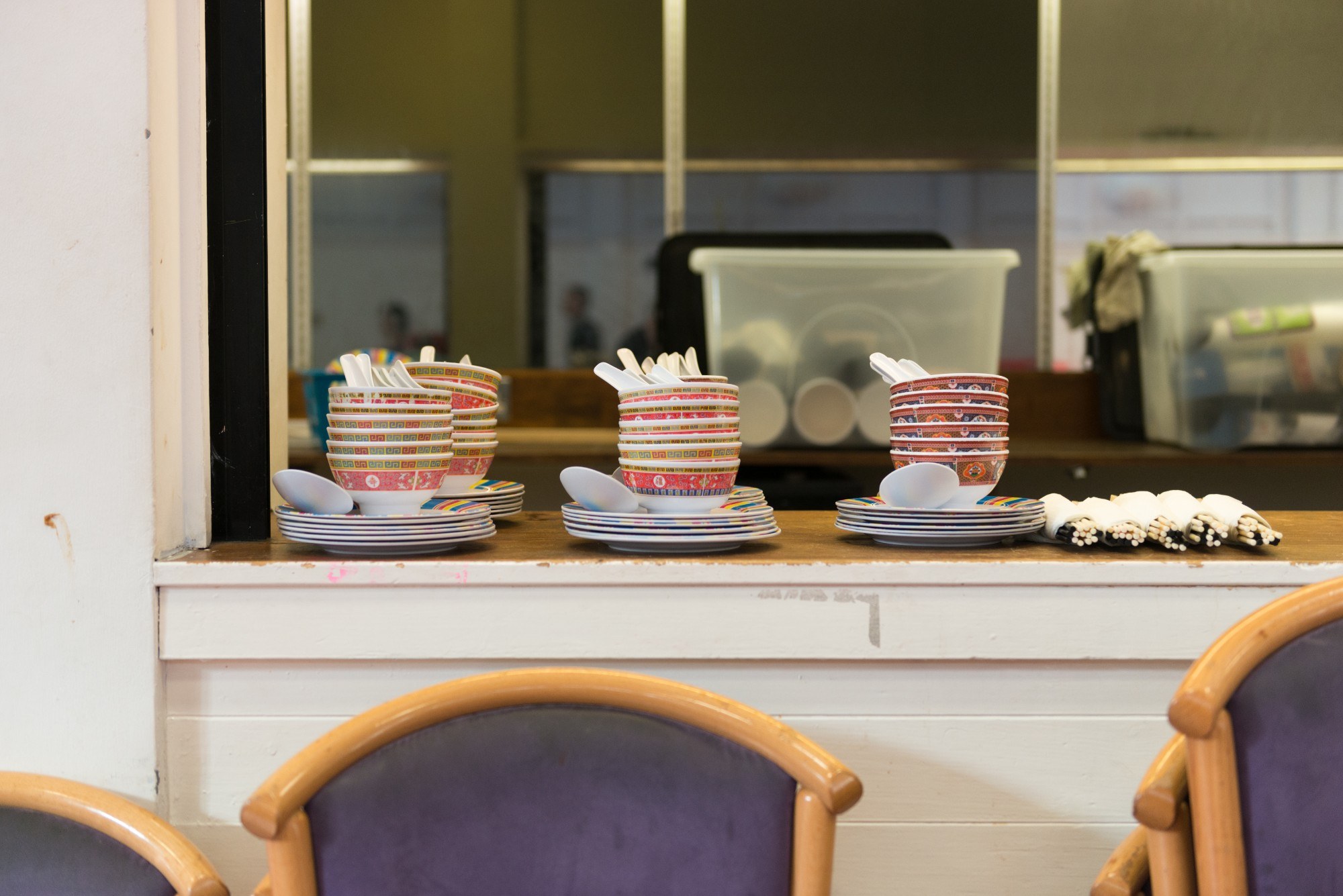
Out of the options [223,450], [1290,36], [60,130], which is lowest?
[223,450]

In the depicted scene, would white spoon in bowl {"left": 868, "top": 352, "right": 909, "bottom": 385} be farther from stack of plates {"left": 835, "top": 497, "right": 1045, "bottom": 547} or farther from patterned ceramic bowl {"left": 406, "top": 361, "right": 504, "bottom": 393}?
patterned ceramic bowl {"left": 406, "top": 361, "right": 504, "bottom": 393}

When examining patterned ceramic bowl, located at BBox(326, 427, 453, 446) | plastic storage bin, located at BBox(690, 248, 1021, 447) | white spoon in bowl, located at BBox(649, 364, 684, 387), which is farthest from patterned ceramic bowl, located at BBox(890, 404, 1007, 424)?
plastic storage bin, located at BBox(690, 248, 1021, 447)

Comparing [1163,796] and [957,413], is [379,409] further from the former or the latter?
[1163,796]

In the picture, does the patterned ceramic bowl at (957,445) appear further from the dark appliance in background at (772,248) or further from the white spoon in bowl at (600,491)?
the dark appliance in background at (772,248)

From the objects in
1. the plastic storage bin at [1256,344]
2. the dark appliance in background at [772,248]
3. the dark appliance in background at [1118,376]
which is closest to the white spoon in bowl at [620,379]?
the dark appliance in background at [772,248]

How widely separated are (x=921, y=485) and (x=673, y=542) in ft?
0.80

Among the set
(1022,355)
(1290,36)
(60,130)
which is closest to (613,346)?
(1022,355)

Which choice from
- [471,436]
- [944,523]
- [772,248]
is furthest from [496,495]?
[772,248]

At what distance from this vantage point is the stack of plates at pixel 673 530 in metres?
0.98

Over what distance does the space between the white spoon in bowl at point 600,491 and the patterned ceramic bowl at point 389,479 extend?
4.9 inches

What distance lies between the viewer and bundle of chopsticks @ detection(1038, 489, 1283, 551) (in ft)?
3.30

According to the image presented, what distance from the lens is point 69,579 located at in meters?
0.95

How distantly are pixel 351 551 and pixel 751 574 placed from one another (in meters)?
0.37

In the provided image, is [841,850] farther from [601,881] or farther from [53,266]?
[53,266]
